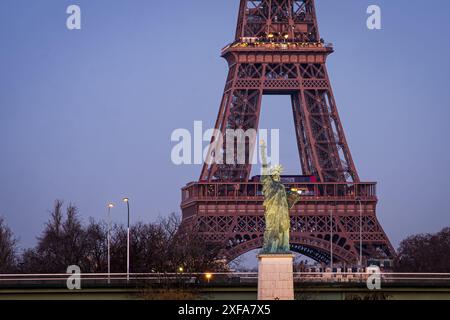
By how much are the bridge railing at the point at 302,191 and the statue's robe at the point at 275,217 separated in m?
62.9

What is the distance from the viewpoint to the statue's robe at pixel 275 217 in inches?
3130

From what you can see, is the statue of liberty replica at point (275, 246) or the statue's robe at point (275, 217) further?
the statue's robe at point (275, 217)

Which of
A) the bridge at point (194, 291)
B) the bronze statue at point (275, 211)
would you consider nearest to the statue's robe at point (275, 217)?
the bronze statue at point (275, 211)

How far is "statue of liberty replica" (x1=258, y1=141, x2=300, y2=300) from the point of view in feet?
257

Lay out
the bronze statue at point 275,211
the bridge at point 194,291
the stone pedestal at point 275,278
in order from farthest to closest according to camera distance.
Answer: the bridge at point 194,291 → the bronze statue at point 275,211 → the stone pedestal at point 275,278

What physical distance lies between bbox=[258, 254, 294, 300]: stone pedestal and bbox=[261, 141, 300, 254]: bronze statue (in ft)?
1.53

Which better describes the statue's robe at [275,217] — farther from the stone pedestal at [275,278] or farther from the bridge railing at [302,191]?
the bridge railing at [302,191]

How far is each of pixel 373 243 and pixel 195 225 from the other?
565 inches

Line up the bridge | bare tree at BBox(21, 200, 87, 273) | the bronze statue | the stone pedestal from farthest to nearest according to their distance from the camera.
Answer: bare tree at BBox(21, 200, 87, 273) → the bridge → the bronze statue → the stone pedestal

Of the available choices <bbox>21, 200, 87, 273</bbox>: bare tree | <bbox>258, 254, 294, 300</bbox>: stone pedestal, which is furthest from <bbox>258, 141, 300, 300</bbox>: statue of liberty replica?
<bbox>21, 200, 87, 273</bbox>: bare tree

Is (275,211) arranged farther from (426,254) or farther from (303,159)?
(303,159)

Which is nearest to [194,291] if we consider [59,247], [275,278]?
[275,278]

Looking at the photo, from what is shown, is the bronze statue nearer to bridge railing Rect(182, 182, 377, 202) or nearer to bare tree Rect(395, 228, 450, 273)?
bare tree Rect(395, 228, 450, 273)
